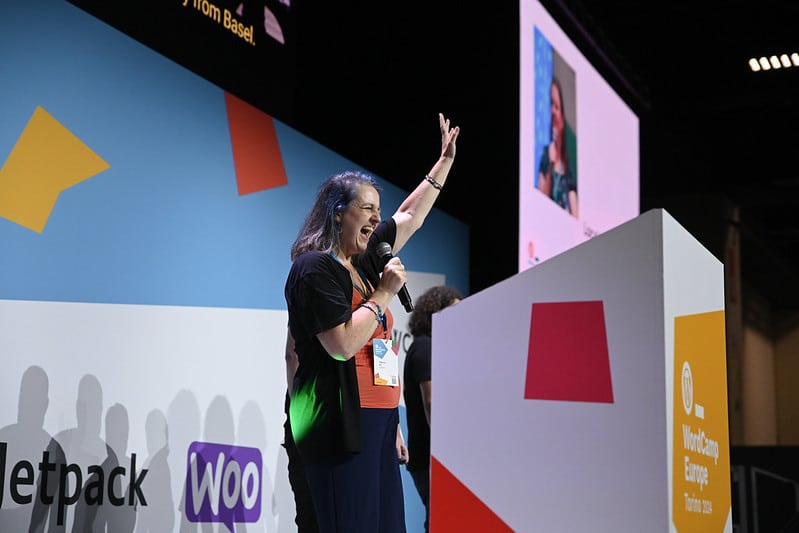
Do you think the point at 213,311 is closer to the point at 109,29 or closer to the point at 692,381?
the point at 109,29

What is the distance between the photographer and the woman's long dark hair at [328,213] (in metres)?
2.31

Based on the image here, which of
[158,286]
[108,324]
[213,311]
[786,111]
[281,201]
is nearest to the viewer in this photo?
[108,324]

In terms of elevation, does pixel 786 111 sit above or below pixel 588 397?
above

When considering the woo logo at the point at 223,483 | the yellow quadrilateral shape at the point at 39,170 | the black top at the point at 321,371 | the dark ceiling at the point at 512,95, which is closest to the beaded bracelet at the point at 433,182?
the black top at the point at 321,371

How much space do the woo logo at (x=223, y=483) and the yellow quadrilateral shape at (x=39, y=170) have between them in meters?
0.99

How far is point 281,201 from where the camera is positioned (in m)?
3.91

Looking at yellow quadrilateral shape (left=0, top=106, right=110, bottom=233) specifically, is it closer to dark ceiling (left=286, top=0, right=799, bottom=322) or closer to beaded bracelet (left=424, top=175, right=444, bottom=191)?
beaded bracelet (left=424, top=175, right=444, bottom=191)

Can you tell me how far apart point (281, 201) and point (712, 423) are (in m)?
2.47

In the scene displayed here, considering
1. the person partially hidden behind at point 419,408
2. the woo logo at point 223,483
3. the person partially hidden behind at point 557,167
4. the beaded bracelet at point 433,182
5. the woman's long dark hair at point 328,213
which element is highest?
the person partially hidden behind at point 557,167

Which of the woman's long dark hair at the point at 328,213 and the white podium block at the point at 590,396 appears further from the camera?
the woman's long dark hair at the point at 328,213

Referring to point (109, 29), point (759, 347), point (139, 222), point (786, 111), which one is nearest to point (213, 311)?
point (139, 222)

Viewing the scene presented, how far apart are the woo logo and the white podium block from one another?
5.37 feet

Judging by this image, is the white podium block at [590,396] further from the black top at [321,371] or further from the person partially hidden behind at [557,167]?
the person partially hidden behind at [557,167]

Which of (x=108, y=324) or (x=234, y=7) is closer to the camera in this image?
(x=108, y=324)
